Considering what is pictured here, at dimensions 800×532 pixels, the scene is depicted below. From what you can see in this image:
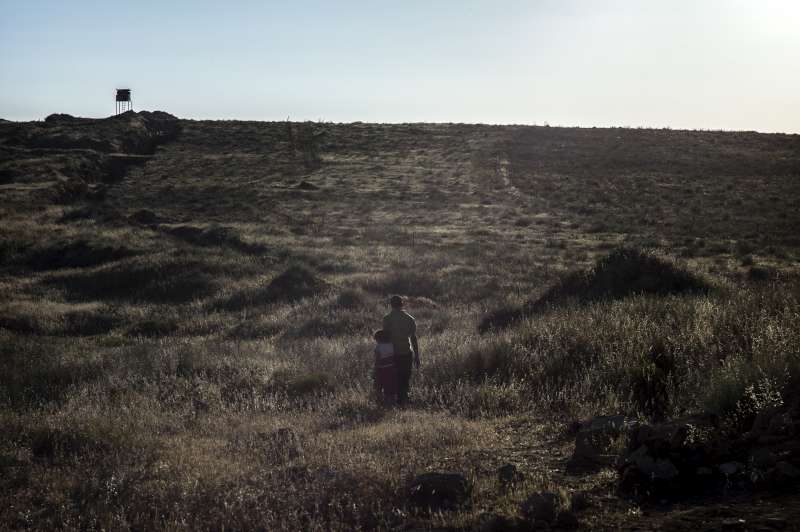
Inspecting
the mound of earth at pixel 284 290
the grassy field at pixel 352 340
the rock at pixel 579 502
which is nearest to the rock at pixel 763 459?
the grassy field at pixel 352 340

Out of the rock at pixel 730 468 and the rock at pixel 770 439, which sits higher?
the rock at pixel 770 439

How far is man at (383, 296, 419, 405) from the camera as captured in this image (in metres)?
9.48

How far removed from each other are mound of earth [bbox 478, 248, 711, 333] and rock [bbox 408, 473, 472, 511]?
8.70m

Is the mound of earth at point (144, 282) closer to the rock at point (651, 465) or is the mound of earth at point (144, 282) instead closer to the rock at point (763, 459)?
the rock at point (651, 465)

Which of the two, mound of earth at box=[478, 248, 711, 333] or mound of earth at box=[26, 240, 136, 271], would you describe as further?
mound of earth at box=[26, 240, 136, 271]

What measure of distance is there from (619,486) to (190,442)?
14.2 ft

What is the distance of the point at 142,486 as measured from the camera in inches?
231

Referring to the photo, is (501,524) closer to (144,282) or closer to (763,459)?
(763,459)

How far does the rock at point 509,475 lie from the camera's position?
5551mm

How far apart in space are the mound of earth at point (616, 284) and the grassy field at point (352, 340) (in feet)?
0.43

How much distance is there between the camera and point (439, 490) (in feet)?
17.7

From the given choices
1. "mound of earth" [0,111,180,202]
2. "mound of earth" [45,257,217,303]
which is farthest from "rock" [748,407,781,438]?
"mound of earth" [0,111,180,202]

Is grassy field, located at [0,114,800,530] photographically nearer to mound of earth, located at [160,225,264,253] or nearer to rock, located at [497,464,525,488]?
rock, located at [497,464,525,488]

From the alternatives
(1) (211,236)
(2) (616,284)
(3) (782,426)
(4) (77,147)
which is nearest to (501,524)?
(3) (782,426)
